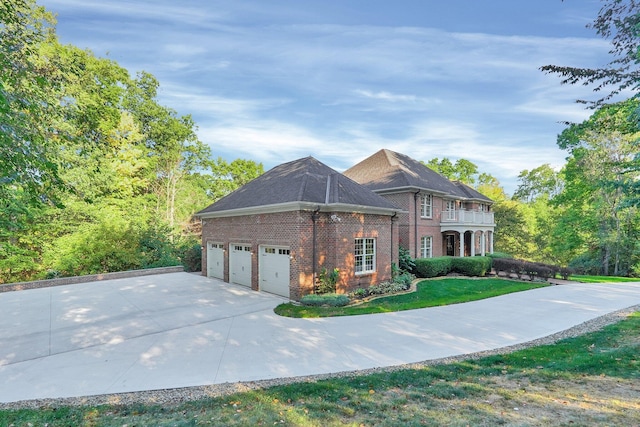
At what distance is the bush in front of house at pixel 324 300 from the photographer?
11.2 metres

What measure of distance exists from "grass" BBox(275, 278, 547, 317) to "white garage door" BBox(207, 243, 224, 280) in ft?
23.7

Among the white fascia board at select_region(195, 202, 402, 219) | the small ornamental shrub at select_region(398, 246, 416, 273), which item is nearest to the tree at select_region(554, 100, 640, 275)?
the small ornamental shrub at select_region(398, 246, 416, 273)

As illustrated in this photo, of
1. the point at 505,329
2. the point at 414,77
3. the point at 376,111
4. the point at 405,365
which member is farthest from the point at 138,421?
the point at 376,111

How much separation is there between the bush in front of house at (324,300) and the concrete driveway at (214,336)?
1252mm

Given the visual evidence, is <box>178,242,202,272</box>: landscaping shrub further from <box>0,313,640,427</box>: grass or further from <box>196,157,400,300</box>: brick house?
<box>0,313,640,427</box>: grass

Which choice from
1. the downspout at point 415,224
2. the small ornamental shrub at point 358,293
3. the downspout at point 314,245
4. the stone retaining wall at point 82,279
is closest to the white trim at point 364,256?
the small ornamental shrub at point 358,293

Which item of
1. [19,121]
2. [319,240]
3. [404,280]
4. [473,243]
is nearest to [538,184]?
[473,243]

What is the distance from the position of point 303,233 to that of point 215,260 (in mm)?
7971

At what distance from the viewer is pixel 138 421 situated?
405cm

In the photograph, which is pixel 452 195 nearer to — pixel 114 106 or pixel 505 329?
pixel 505 329

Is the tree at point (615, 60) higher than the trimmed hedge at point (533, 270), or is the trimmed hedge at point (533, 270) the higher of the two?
the tree at point (615, 60)

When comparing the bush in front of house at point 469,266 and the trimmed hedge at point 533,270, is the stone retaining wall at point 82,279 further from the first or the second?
the trimmed hedge at point 533,270

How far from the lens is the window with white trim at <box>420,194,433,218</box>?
21125 mm

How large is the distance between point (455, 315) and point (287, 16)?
12449mm
